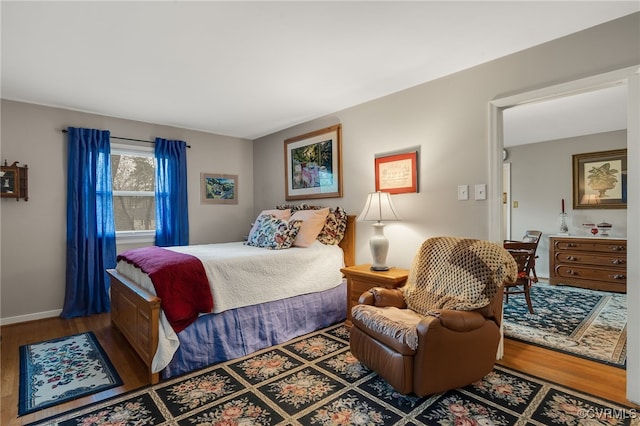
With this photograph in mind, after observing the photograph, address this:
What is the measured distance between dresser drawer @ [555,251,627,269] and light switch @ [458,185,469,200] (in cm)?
333

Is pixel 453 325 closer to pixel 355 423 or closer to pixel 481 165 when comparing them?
pixel 355 423

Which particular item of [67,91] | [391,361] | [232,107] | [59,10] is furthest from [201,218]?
[391,361]

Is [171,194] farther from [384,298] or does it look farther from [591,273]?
[591,273]

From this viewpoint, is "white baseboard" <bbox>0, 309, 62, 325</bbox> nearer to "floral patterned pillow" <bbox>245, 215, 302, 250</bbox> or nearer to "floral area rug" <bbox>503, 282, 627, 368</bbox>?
"floral patterned pillow" <bbox>245, 215, 302, 250</bbox>

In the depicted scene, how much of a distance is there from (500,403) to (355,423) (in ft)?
2.92

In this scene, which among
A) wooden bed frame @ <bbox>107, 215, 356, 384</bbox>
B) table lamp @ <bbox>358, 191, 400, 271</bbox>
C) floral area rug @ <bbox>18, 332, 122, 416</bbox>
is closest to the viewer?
floral area rug @ <bbox>18, 332, 122, 416</bbox>

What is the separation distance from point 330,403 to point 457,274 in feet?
3.91

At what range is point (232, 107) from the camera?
3.65 m

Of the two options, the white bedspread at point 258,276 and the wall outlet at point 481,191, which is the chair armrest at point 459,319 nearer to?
the wall outlet at point 481,191

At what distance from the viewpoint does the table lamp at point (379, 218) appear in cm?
303

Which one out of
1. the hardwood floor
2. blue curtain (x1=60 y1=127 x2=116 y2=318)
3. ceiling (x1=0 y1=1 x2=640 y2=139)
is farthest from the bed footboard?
ceiling (x1=0 y1=1 x2=640 y2=139)

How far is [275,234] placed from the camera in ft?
11.2

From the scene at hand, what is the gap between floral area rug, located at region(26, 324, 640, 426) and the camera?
1831 mm

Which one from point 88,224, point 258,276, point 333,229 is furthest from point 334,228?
point 88,224
